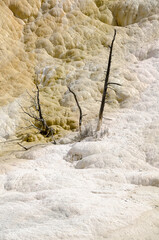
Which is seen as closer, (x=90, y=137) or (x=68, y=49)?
(x=90, y=137)

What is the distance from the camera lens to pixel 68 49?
14797 millimetres

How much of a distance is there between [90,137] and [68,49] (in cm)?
813

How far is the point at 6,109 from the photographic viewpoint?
1112 centimetres

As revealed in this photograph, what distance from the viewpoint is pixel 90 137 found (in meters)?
8.51

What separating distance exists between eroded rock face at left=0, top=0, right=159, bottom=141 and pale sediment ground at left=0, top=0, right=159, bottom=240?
2.4 inches

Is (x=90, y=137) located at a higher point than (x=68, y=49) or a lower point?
lower

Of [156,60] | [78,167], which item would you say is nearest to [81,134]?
[78,167]

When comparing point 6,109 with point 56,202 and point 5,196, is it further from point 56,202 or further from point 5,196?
point 56,202

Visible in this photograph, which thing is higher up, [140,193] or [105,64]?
[105,64]

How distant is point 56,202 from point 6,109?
328 inches

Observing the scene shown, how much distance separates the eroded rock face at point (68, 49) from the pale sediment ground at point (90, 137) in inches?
2.4

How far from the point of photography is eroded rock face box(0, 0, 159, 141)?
12.1 metres

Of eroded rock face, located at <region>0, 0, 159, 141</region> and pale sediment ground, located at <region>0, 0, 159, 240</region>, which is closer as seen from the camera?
pale sediment ground, located at <region>0, 0, 159, 240</region>

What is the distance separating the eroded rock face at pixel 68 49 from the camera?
39.8 ft
